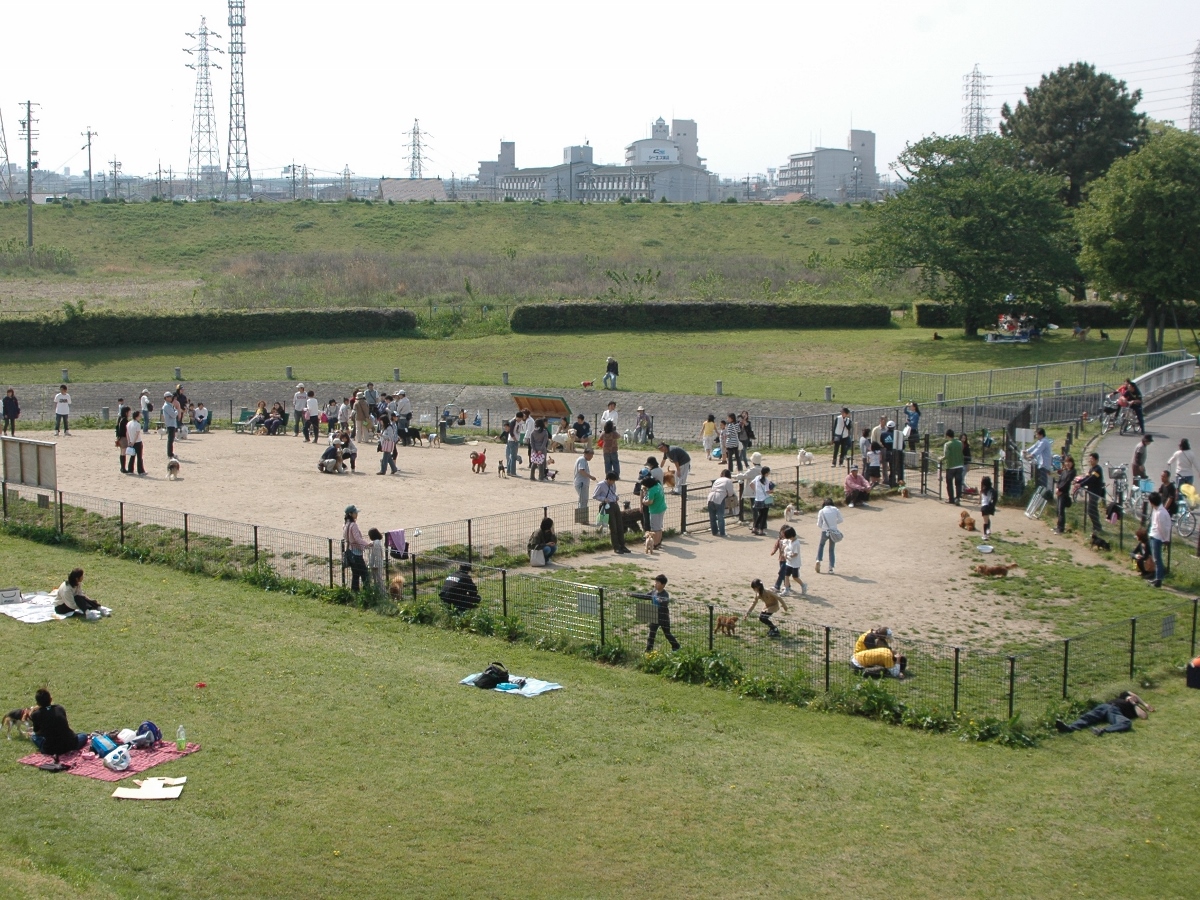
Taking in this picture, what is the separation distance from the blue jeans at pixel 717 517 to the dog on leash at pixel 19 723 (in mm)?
12885

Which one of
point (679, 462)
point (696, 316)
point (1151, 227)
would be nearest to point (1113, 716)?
point (679, 462)

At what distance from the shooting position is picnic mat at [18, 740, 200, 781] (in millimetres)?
11250

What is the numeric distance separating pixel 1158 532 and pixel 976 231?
101ft

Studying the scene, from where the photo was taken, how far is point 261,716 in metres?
12.9

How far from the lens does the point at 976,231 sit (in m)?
46.9

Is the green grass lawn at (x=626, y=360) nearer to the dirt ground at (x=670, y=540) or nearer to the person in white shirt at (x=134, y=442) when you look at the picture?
the dirt ground at (x=670, y=540)

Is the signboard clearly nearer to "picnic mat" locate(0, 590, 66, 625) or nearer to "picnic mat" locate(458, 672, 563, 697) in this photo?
"picnic mat" locate(0, 590, 66, 625)

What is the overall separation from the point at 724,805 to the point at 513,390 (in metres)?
31.4

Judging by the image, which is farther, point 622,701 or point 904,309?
point 904,309

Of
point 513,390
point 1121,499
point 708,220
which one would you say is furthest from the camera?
point 708,220

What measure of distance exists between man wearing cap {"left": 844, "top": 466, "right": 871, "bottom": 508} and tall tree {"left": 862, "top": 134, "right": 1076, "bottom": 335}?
958 inches

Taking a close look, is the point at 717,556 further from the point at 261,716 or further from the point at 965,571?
the point at 261,716

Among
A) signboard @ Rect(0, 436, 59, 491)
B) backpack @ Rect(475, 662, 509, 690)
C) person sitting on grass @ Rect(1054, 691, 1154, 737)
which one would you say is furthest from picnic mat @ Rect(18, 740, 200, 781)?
signboard @ Rect(0, 436, 59, 491)

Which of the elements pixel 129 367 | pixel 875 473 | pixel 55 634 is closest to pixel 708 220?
pixel 129 367
